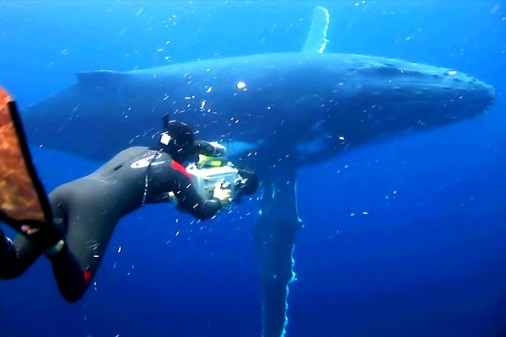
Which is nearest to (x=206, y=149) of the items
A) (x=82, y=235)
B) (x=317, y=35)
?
(x=82, y=235)

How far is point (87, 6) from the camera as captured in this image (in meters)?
28.8

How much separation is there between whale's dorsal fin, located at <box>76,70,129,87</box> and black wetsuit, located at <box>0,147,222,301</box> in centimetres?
534

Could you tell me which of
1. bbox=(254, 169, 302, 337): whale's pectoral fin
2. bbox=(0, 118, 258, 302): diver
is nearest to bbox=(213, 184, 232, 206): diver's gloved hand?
bbox=(0, 118, 258, 302): diver

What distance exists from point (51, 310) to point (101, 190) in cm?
1624

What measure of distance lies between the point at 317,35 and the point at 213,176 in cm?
969

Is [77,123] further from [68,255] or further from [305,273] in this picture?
[305,273]

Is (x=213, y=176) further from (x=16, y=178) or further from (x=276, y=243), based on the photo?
(x=276, y=243)

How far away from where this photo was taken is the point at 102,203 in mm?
4543

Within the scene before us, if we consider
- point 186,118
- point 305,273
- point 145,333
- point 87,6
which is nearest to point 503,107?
point 305,273

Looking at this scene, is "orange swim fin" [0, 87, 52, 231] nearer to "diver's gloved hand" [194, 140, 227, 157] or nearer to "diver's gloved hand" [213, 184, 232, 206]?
"diver's gloved hand" [194, 140, 227, 157]

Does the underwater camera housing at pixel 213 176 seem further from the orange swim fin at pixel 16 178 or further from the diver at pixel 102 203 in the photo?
the orange swim fin at pixel 16 178

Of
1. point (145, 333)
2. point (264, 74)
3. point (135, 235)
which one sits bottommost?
point (145, 333)

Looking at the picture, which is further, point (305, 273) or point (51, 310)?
point (305, 273)

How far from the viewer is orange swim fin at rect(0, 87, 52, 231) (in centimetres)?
231
